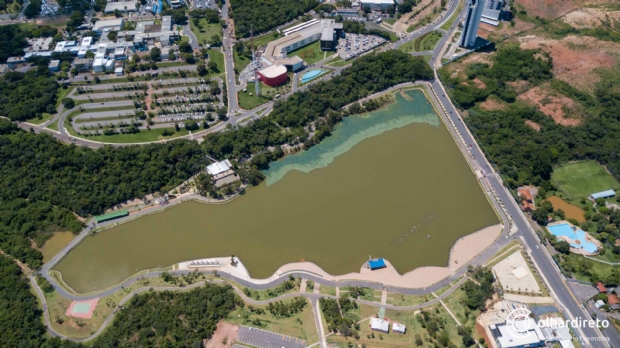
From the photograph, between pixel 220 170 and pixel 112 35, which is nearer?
pixel 220 170

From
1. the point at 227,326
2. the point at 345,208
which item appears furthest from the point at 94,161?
the point at 345,208

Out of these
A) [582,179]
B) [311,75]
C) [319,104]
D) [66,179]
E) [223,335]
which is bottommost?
[223,335]

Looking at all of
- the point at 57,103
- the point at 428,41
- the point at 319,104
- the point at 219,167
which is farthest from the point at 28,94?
the point at 428,41

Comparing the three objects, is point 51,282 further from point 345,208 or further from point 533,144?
point 533,144

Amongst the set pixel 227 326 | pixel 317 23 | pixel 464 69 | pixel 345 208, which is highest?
pixel 317 23

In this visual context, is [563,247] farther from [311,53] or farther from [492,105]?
[311,53]

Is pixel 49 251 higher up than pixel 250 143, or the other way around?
pixel 250 143

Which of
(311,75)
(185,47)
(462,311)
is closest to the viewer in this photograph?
(462,311)

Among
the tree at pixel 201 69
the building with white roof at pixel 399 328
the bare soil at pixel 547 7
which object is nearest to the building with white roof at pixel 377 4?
the bare soil at pixel 547 7
